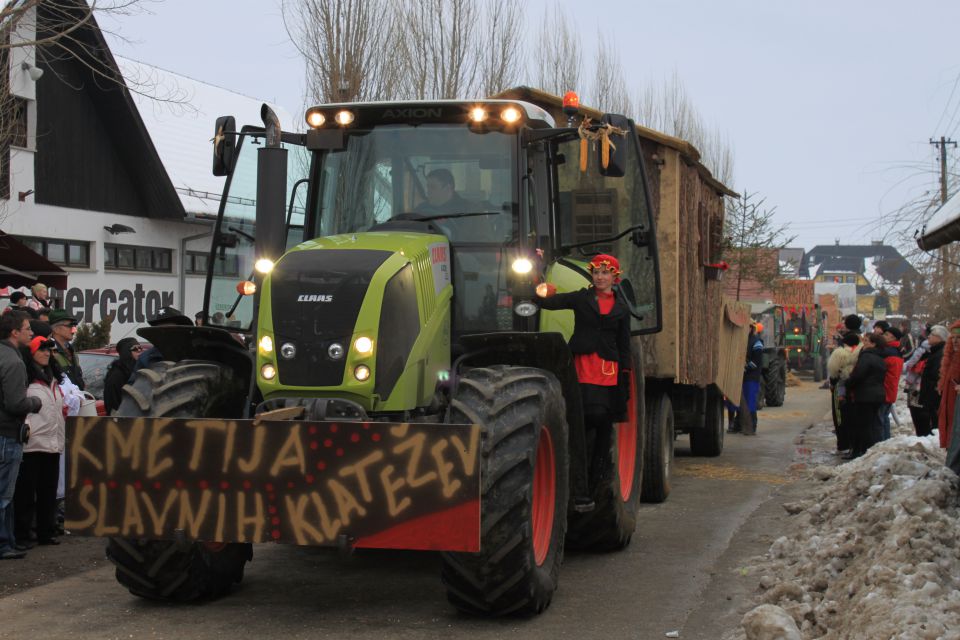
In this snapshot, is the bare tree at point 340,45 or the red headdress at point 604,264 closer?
the red headdress at point 604,264

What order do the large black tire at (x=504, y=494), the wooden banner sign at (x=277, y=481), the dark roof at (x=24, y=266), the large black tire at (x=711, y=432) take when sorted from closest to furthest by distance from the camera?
the wooden banner sign at (x=277, y=481)
the large black tire at (x=504, y=494)
the large black tire at (x=711, y=432)
the dark roof at (x=24, y=266)

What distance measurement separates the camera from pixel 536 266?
753 cm

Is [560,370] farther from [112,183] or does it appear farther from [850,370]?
[112,183]

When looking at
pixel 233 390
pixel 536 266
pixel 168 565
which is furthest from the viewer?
pixel 536 266

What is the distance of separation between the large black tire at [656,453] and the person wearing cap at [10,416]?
5390 millimetres

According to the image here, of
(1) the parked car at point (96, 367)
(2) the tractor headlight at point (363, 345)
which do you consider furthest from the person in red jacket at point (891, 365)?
(2) the tractor headlight at point (363, 345)

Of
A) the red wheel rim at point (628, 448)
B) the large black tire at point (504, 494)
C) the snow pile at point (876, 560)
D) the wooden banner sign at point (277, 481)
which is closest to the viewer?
the snow pile at point (876, 560)

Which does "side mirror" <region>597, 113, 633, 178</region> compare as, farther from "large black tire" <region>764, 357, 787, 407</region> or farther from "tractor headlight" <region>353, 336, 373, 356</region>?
"large black tire" <region>764, 357, 787, 407</region>

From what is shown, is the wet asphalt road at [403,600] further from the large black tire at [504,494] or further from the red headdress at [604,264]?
the red headdress at [604,264]

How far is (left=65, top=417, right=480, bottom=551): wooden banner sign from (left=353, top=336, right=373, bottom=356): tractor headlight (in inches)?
22.6

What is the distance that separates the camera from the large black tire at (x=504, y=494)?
607cm

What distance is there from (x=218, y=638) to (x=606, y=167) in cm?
355

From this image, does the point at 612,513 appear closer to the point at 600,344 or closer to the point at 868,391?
the point at 600,344

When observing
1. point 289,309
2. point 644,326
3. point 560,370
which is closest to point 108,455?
point 289,309
